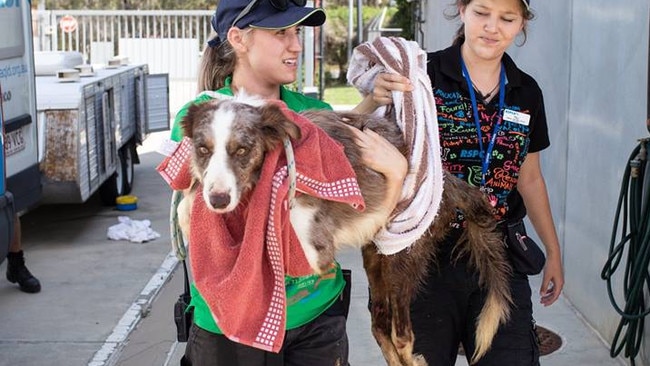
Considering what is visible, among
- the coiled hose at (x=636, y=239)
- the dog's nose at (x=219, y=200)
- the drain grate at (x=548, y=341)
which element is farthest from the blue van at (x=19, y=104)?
the dog's nose at (x=219, y=200)

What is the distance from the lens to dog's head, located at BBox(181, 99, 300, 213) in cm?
252

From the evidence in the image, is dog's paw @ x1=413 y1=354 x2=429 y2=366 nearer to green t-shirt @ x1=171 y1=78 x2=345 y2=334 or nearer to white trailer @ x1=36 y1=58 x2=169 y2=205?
green t-shirt @ x1=171 y1=78 x2=345 y2=334

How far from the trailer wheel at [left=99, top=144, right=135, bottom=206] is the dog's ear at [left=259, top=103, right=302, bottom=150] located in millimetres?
7943

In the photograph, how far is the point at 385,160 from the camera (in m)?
2.88

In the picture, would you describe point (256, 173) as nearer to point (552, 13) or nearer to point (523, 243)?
point (523, 243)

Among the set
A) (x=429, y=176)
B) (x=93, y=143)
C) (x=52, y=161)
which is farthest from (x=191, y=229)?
(x=93, y=143)

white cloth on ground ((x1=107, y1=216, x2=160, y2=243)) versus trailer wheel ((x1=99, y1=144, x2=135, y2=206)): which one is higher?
trailer wheel ((x1=99, y1=144, x2=135, y2=206))

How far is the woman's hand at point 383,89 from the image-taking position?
3.05 metres

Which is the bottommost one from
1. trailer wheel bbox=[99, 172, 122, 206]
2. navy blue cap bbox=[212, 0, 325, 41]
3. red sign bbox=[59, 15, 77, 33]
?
trailer wheel bbox=[99, 172, 122, 206]

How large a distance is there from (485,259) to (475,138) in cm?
42

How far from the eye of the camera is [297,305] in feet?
9.41

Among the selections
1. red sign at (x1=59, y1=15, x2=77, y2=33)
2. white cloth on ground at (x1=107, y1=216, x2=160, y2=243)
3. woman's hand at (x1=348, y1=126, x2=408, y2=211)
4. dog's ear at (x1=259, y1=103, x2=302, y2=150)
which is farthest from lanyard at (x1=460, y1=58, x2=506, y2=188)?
red sign at (x1=59, y1=15, x2=77, y2=33)

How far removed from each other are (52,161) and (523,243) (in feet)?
18.5

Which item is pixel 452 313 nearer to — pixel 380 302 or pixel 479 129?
pixel 380 302
